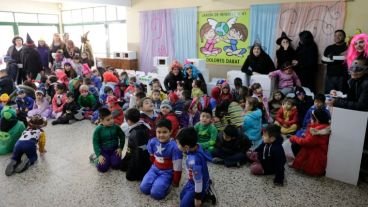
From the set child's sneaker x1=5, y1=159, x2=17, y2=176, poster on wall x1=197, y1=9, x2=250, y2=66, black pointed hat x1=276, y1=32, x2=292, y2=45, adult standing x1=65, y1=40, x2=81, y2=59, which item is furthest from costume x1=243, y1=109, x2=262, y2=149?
adult standing x1=65, y1=40, x2=81, y2=59

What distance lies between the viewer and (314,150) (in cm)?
278

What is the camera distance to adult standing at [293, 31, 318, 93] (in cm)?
481

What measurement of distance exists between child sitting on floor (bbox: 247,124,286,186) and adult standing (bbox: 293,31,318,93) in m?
2.66

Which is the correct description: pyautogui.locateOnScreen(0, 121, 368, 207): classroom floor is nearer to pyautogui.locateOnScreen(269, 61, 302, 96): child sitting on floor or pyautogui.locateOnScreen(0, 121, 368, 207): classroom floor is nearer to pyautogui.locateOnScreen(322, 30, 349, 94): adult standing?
pyautogui.locateOnScreen(269, 61, 302, 96): child sitting on floor

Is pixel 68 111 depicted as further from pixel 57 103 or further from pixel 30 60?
pixel 30 60

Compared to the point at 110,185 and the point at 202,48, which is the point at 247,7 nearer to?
the point at 202,48

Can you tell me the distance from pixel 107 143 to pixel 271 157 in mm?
1719

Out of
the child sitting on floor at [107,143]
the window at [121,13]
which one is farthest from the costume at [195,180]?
the window at [121,13]

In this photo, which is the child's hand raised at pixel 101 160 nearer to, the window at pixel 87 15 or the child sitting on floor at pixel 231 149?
the child sitting on floor at pixel 231 149

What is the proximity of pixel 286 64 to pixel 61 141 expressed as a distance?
388 cm

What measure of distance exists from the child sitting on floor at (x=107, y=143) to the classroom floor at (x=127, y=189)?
0.36 ft

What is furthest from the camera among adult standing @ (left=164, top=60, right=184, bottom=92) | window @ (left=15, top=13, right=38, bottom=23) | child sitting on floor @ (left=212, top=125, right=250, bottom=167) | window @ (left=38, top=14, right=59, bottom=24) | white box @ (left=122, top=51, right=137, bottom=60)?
window @ (left=38, top=14, right=59, bottom=24)

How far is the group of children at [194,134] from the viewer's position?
2402mm

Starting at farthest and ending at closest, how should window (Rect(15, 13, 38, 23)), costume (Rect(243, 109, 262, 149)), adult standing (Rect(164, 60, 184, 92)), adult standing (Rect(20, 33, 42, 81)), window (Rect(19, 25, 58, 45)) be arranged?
window (Rect(19, 25, 58, 45)), window (Rect(15, 13, 38, 23)), adult standing (Rect(20, 33, 42, 81)), adult standing (Rect(164, 60, 184, 92)), costume (Rect(243, 109, 262, 149))
